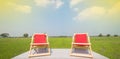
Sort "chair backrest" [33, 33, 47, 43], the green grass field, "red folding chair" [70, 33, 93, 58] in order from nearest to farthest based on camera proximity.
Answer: "red folding chair" [70, 33, 93, 58], "chair backrest" [33, 33, 47, 43], the green grass field

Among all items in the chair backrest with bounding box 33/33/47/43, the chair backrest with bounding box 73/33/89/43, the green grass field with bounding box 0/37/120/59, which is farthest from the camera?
the green grass field with bounding box 0/37/120/59

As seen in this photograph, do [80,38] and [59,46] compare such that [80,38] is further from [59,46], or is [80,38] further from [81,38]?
[59,46]

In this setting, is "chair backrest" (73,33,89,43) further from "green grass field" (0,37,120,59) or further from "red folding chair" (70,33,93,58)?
"green grass field" (0,37,120,59)

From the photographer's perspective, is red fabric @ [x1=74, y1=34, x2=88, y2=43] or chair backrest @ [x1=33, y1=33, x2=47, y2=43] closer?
red fabric @ [x1=74, y1=34, x2=88, y2=43]

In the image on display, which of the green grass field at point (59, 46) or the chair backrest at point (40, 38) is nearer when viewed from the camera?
the chair backrest at point (40, 38)

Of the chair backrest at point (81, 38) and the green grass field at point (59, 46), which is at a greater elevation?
the chair backrest at point (81, 38)

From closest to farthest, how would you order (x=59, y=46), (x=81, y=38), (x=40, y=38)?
(x=81, y=38)
(x=40, y=38)
(x=59, y=46)

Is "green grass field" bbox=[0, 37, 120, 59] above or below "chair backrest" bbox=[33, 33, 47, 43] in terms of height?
A: below

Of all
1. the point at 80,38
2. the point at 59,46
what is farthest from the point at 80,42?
the point at 59,46

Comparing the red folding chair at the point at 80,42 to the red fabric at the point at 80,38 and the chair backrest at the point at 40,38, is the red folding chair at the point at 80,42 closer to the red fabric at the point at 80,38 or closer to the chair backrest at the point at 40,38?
the red fabric at the point at 80,38

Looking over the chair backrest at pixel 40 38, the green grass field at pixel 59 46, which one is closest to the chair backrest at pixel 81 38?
the chair backrest at pixel 40 38

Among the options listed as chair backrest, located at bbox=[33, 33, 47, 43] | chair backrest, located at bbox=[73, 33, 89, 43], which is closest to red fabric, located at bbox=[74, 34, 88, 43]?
chair backrest, located at bbox=[73, 33, 89, 43]

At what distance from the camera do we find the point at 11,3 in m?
7.81

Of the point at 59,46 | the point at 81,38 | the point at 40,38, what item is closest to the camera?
the point at 81,38
